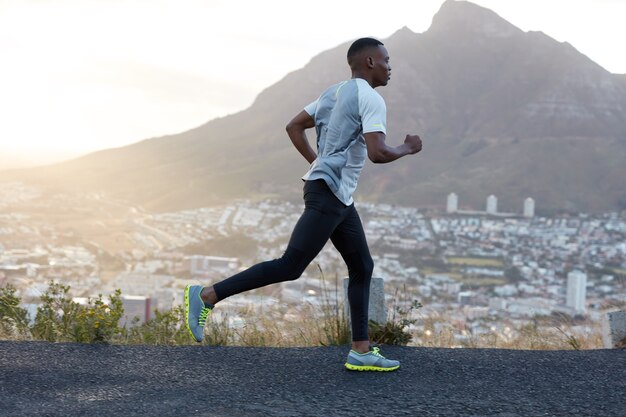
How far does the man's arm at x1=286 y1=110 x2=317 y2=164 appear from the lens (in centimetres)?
500

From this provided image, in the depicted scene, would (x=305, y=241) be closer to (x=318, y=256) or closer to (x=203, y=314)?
(x=203, y=314)

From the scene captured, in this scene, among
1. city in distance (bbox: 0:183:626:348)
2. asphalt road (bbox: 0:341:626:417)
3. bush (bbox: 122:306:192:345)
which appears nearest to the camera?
asphalt road (bbox: 0:341:626:417)

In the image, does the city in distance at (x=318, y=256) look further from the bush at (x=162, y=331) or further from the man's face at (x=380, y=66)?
the man's face at (x=380, y=66)

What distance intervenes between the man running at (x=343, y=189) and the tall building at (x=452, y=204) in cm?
5729

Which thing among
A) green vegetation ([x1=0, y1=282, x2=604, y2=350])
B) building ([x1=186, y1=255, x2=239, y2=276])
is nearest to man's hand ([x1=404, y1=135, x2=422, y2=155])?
green vegetation ([x1=0, y1=282, x2=604, y2=350])

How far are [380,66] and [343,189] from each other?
2.48 ft

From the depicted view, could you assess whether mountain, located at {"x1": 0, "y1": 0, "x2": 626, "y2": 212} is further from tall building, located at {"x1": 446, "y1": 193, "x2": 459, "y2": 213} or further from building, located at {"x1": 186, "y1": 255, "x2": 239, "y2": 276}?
building, located at {"x1": 186, "y1": 255, "x2": 239, "y2": 276}

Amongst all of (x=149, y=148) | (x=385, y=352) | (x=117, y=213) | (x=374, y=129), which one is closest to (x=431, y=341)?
(x=385, y=352)

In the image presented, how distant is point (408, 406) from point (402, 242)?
4735cm

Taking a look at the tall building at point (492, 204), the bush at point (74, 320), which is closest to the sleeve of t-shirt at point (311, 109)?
the bush at point (74, 320)

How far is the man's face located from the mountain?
58284mm

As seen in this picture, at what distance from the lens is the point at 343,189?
4648 millimetres

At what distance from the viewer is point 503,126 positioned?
8156 centimetres

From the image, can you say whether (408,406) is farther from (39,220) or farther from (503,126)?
(503,126)
